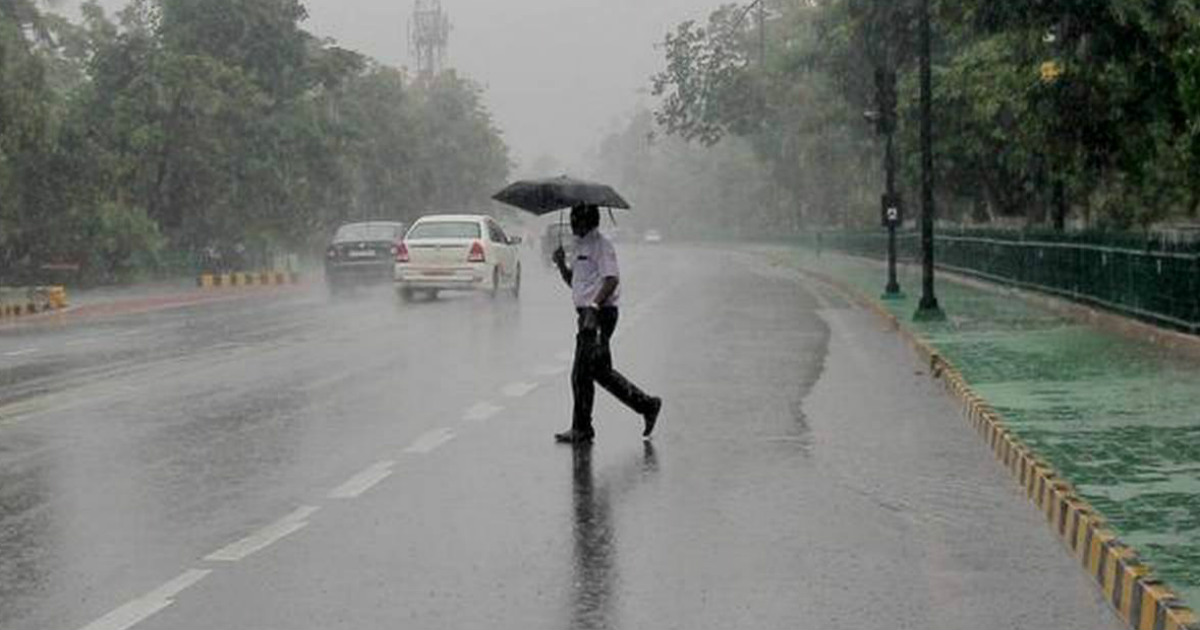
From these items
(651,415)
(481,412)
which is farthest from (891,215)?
(651,415)

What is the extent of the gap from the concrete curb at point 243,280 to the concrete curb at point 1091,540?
1390 inches

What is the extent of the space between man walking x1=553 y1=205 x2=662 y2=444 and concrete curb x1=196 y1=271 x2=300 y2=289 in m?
34.1

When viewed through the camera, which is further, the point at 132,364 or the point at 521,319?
the point at 521,319

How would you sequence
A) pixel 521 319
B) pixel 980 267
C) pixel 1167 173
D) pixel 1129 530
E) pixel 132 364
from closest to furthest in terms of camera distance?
pixel 1129 530, pixel 132 364, pixel 521 319, pixel 1167 173, pixel 980 267

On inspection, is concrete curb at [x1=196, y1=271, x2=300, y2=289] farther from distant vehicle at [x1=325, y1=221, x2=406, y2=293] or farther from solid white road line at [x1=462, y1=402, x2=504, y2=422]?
solid white road line at [x1=462, y1=402, x2=504, y2=422]

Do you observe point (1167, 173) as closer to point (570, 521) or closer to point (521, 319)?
point (521, 319)

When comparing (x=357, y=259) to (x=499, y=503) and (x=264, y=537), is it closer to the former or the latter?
(x=499, y=503)

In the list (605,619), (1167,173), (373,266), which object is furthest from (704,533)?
(373,266)

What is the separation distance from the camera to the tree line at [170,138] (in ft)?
137

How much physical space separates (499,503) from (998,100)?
22712 mm

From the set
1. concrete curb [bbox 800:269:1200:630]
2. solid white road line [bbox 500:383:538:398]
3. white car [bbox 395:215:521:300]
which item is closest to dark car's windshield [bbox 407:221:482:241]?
white car [bbox 395:215:521:300]

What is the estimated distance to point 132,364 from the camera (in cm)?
1853

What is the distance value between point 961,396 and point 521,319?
1269cm

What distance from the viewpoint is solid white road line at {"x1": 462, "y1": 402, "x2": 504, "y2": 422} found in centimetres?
1323
